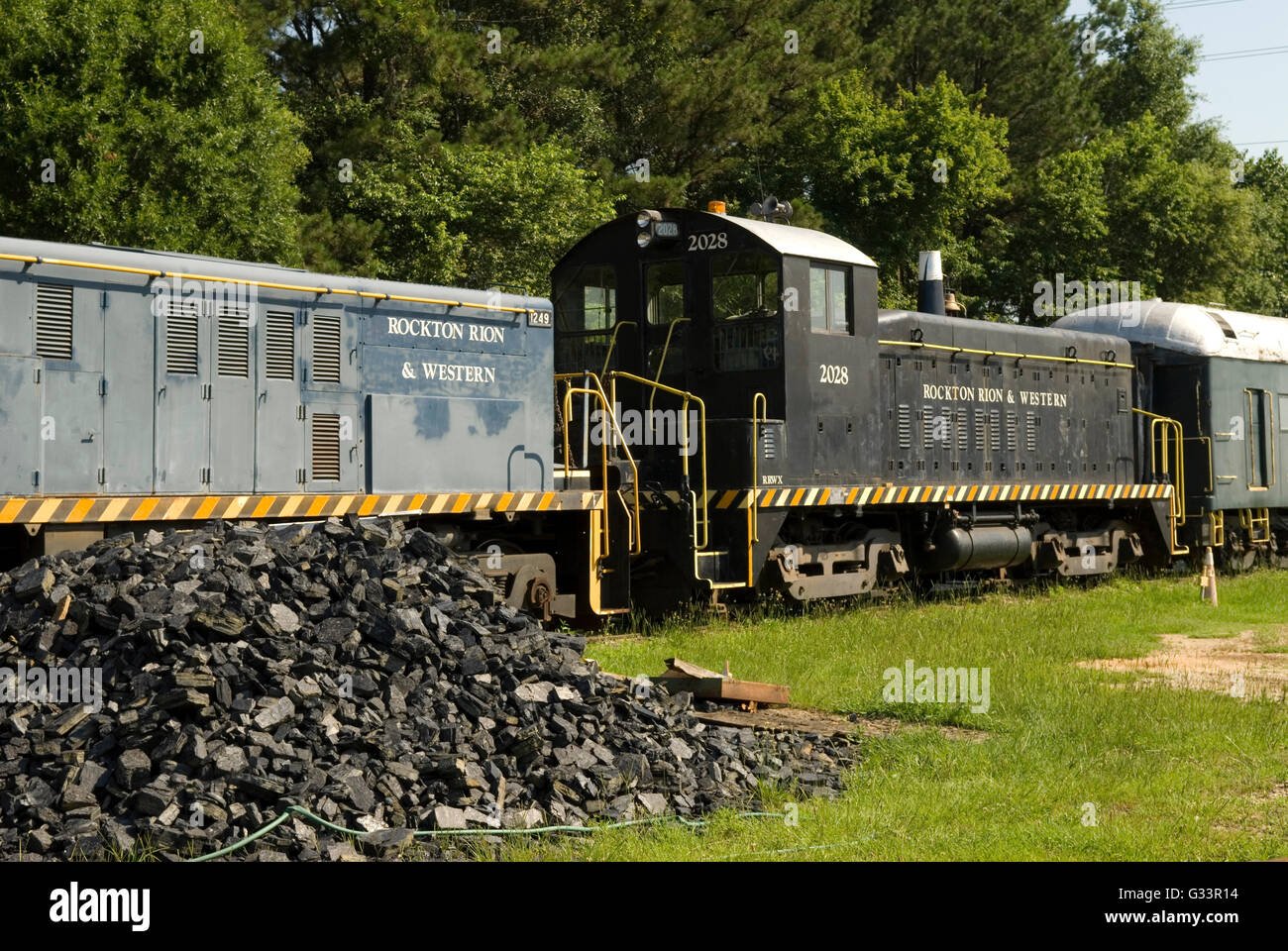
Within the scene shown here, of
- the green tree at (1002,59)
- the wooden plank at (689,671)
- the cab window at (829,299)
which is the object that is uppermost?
the green tree at (1002,59)

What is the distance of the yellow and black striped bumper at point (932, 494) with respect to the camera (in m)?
13.8

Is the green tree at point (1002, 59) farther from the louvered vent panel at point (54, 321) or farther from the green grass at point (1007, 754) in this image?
the louvered vent panel at point (54, 321)

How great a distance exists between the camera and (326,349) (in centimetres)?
1121

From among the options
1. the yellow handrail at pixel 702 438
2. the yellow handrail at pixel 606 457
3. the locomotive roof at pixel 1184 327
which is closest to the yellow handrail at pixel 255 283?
the yellow handrail at pixel 606 457

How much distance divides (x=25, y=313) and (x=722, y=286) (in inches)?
287

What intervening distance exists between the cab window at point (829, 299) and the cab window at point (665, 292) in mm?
1465

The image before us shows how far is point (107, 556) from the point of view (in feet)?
26.5

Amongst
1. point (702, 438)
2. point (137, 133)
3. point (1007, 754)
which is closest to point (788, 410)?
point (702, 438)

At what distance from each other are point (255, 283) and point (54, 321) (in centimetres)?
163

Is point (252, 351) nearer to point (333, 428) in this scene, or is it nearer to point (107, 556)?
point (333, 428)

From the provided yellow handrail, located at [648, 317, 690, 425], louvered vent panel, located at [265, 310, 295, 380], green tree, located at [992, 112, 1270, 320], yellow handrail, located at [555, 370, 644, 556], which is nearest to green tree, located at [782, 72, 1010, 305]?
green tree, located at [992, 112, 1270, 320]

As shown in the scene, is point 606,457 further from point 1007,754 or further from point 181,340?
point 1007,754

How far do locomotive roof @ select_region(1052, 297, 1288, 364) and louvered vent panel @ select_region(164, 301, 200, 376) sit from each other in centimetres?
1509
